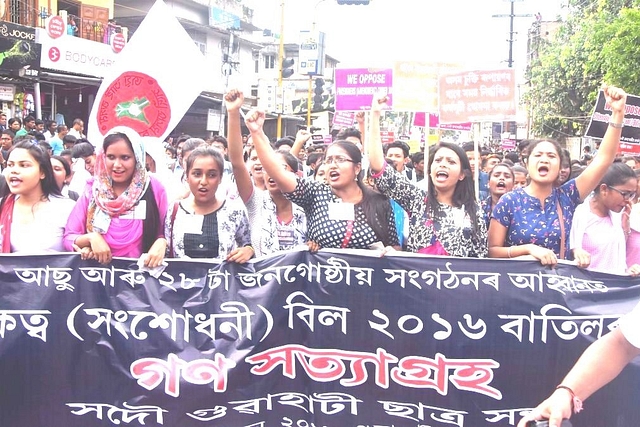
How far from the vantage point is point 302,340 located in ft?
11.8

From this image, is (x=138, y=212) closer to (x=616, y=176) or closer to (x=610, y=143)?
(x=610, y=143)

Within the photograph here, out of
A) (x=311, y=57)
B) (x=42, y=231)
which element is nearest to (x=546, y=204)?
(x=42, y=231)

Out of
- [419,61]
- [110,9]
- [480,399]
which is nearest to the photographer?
[480,399]

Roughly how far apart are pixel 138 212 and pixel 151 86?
1.14 metres

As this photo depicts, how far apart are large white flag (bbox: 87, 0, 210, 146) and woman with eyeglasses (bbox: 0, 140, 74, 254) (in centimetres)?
69

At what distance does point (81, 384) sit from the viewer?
3529 mm

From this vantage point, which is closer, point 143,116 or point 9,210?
point 9,210

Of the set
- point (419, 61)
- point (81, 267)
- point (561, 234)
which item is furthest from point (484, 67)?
point (81, 267)

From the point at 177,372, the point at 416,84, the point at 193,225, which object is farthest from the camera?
the point at 416,84

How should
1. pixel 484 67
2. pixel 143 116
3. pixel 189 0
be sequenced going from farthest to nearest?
pixel 189 0 < pixel 484 67 < pixel 143 116

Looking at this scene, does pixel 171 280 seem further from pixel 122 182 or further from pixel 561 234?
pixel 561 234

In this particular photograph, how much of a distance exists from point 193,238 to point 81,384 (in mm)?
941

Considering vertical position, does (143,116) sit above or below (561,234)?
above

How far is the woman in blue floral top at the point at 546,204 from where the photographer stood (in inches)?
151
